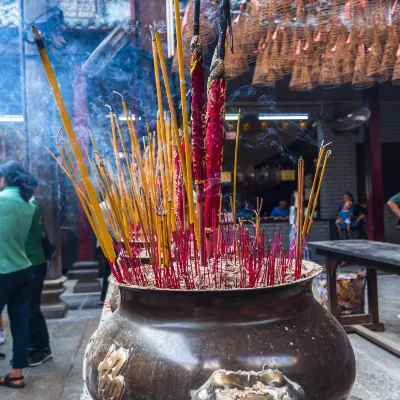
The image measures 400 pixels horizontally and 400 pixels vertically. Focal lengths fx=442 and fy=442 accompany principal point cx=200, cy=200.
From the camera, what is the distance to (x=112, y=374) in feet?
3.43

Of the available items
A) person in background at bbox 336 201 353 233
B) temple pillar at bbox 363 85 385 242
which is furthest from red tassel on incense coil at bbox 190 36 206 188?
person in background at bbox 336 201 353 233

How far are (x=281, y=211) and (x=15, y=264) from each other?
5.05 m

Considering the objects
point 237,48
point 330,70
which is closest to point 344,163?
→ point 330,70

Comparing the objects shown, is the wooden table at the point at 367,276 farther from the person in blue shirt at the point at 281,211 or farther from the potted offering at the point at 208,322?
the person in blue shirt at the point at 281,211

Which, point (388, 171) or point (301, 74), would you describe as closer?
point (301, 74)

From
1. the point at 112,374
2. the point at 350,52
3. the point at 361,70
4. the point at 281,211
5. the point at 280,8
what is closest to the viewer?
the point at 112,374

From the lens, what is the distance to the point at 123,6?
4.68m

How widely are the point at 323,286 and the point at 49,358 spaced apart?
2436 millimetres

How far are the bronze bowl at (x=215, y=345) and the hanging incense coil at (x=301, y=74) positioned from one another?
2926 millimetres

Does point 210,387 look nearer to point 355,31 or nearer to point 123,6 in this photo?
point 355,31

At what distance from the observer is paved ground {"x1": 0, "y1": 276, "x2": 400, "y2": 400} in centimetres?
262

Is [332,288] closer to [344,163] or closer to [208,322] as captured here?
[208,322]

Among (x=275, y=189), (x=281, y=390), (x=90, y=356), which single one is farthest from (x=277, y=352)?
(x=275, y=189)

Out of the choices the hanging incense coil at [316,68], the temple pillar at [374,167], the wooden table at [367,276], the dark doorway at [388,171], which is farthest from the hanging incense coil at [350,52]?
the dark doorway at [388,171]
